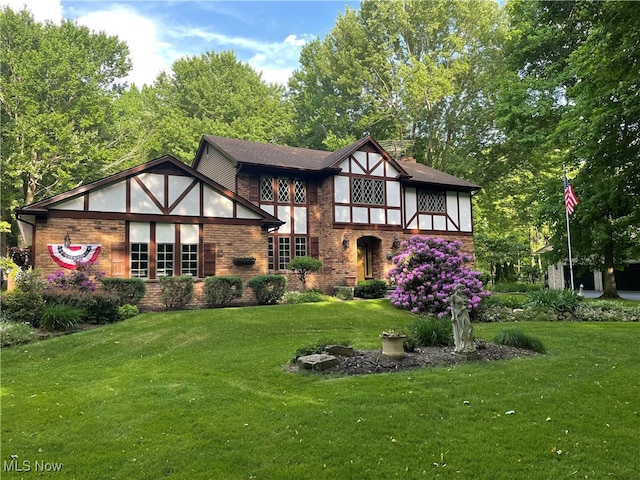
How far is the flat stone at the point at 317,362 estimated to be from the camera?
22.7 ft

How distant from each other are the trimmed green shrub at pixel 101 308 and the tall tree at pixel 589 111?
39.5ft

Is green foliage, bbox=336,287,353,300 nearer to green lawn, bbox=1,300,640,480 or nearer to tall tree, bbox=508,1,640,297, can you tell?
tall tree, bbox=508,1,640,297

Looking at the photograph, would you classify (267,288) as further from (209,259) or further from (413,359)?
(413,359)

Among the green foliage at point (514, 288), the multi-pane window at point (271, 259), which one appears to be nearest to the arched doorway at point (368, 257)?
the multi-pane window at point (271, 259)

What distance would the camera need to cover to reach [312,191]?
68.5 feet

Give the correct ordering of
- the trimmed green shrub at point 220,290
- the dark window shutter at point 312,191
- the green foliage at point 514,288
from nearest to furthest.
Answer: the trimmed green shrub at point 220,290
the dark window shutter at point 312,191
the green foliage at point 514,288

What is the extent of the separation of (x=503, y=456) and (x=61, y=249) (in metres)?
14.1

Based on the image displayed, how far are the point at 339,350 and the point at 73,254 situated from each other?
10.5 m

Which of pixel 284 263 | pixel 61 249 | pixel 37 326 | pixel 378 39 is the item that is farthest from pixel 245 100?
pixel 37 326

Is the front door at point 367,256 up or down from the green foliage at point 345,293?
up

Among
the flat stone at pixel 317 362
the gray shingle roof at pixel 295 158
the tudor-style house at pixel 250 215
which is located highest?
the gray shingle roof at pixel 295 158

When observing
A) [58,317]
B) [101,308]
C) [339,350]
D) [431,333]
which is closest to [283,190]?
[101,308]

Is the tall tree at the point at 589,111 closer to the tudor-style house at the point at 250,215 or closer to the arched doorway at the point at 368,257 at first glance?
the tudor-style house at the point at 250,215

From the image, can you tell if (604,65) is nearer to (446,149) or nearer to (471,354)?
(471,354)
